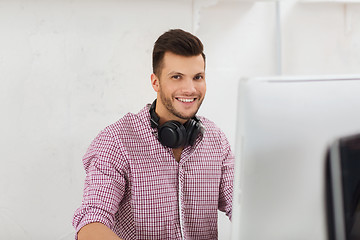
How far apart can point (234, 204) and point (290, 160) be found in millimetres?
89

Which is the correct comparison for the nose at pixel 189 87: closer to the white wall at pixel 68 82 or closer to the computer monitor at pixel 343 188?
the white wall at pixel 68 82

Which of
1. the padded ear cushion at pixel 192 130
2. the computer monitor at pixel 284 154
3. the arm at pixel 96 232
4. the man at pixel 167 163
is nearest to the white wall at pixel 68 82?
the man at pixel 167 163

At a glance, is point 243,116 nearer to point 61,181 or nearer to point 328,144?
point 328,144

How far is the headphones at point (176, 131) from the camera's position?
1320 mm

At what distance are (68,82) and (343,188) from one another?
58.1 inches

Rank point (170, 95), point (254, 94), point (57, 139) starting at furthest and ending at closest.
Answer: point (57, 139) < point (170, 95) < point (254, 94)

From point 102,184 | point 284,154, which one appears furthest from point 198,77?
point 284,154

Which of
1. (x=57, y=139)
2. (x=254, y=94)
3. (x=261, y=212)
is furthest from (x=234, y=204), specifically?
(x=57, y=139)

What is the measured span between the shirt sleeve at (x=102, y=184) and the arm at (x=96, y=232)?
2 cm

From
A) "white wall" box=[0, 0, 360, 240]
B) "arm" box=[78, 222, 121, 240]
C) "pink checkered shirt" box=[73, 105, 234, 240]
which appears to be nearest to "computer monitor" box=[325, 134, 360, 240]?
"arm" box=[78, 222, 121, 240]

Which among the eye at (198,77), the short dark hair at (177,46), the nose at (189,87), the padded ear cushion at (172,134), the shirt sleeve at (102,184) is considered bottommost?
the shirt sleeve at (102,184)

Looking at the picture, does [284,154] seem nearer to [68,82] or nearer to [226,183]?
[226,183]

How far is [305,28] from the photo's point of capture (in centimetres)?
224

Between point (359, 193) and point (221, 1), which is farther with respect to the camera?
point (221, 1)
